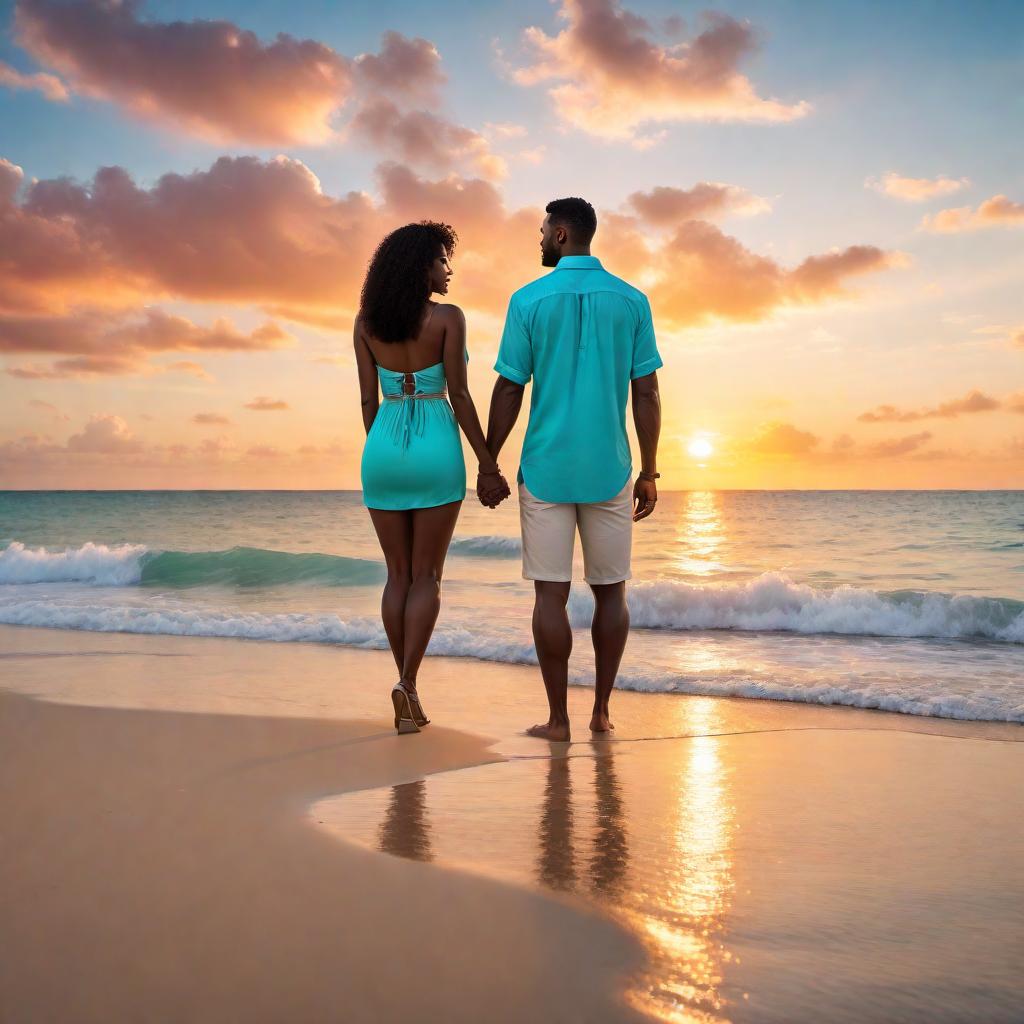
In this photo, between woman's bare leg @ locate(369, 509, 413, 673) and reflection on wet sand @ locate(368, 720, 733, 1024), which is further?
woman's bare leg @ locate(369, 509, 413, 673)

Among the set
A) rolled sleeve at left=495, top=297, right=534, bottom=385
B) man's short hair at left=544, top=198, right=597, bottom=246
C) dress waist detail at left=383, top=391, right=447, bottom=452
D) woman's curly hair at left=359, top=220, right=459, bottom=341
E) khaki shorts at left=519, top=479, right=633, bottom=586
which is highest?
man's short hair at left=544, top=198, right=597, bottom=246

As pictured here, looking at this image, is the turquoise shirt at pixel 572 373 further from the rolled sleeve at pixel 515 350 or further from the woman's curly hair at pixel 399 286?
the woman's curly hair at pixel 399 286

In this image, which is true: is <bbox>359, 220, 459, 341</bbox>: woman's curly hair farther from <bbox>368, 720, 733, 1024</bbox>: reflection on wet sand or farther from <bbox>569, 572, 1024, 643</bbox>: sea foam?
<bbox>569, 572, 1024, 643</bbox>: sea foam

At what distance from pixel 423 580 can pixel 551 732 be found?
0.89 m

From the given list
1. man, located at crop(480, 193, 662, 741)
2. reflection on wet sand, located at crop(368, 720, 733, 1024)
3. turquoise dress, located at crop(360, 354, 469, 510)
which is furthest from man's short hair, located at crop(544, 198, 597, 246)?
reflection on wet sand, located at crop(368, 720, 733, 1024)

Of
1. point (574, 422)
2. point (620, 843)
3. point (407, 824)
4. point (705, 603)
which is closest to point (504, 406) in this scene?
point (574, 422)

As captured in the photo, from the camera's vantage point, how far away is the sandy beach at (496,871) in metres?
1.67

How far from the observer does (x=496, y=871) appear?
227cm

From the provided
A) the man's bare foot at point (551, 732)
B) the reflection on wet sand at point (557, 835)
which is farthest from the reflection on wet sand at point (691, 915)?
the man's bare foot at point (551, 732)

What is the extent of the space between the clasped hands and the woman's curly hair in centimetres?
70

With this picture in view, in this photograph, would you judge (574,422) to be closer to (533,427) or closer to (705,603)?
(533,427)

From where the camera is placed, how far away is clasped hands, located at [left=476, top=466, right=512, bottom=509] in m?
4.05

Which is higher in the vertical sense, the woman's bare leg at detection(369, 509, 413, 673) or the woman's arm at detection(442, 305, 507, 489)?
the woman's arm at detection(442, 305, 507, 489)

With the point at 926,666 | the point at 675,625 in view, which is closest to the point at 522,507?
the point at 926,666
